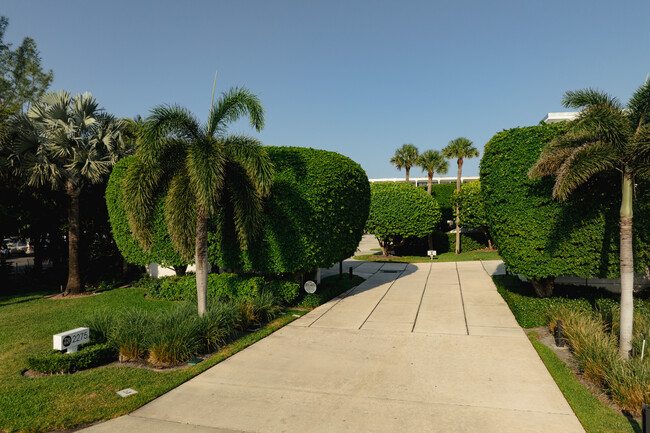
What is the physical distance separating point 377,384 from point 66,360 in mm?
6804

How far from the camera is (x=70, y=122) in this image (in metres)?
16.2

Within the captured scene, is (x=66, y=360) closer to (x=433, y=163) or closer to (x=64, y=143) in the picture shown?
(x=64, y=143)

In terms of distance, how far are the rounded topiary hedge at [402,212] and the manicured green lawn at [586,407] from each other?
20.8m

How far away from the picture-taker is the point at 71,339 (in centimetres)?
838

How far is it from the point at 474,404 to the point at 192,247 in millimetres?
7834

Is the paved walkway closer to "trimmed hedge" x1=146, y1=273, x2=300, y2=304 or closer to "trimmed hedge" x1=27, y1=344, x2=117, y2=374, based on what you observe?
"trimmed hedge" x1=146, y1=273, x2=300, y2=304

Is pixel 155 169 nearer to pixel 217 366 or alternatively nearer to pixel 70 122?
pixel 217 366

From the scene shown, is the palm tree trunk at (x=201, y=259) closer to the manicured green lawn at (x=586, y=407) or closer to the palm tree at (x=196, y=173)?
the palm tree at (x=196, y=173)

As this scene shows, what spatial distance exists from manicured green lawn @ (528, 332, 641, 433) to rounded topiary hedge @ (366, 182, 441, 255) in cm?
2077

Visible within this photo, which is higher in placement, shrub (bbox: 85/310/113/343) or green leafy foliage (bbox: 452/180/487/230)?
green leafy foliage (bbox: 452/180/487/230)

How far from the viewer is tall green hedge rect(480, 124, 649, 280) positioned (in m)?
10.8

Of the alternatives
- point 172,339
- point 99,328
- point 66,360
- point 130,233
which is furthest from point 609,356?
point 130,233

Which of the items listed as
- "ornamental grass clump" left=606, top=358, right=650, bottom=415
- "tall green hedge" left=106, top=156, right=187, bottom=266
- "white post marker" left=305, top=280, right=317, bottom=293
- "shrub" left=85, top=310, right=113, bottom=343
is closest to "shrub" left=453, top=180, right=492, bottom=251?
"white post marker" left=305, top=280, right=317, bottom=293

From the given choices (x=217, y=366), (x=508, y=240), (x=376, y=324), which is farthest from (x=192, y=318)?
(x=508, y=240)
